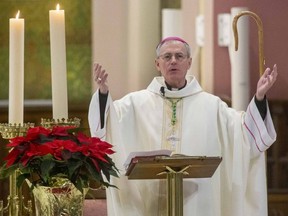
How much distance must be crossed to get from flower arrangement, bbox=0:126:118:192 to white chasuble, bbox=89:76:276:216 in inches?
46.4

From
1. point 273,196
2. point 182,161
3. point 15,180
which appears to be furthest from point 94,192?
point 273,196

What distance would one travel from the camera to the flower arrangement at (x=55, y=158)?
9.06 feet

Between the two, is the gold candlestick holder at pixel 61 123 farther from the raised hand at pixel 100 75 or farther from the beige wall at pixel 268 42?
the beige wall at pixel 268 42

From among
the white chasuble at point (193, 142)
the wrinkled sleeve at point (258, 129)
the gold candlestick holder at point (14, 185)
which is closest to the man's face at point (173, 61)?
the white chasuble at point (193, 142)

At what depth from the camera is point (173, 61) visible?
417 cm

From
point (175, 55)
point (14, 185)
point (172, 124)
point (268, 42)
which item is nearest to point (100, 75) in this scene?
point (175, 55)

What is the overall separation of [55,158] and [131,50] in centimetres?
369

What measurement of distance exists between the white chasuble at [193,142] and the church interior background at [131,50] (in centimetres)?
176

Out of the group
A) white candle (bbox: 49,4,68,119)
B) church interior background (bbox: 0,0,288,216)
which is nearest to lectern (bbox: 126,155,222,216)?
white candle (bbox: 49,4,68,119)

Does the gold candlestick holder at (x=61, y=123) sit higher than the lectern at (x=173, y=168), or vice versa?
the gold candlestick holder at (x=61, y=123)

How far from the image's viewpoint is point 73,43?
6488 mm

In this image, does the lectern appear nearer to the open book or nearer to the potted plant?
the open book

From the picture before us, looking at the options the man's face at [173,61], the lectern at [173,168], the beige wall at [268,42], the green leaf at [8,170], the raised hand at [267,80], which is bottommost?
the lectern at [173,168]

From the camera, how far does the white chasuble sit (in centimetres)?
412
